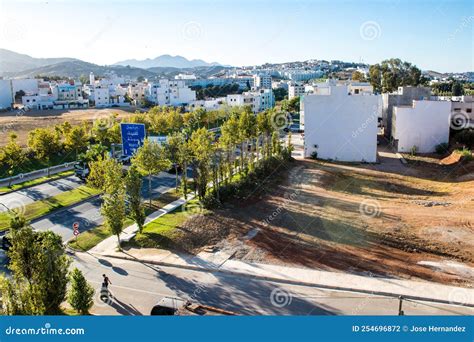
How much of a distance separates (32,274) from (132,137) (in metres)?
17.9

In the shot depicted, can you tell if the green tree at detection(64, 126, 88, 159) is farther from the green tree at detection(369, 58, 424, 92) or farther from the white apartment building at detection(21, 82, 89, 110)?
the white apartment building at detection(21, 82, 89, 110)

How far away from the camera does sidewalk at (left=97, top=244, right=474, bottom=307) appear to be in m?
15.4

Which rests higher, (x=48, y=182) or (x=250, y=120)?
(x=250, y=120)

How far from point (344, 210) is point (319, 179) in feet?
27.0

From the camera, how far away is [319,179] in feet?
108

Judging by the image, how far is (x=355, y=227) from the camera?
22.2 meters

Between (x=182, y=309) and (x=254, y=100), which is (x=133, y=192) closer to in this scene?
(x=182, y=309)

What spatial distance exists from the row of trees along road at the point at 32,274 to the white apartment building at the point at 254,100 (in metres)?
64.9

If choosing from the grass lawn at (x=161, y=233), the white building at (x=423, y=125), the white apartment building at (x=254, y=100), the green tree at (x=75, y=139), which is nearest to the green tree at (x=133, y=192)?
the grass lawn at (x=161, y=233)

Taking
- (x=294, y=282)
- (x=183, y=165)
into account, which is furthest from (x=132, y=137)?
(x=294, y=282)

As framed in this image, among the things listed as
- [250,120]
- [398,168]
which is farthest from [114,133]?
[398,168]

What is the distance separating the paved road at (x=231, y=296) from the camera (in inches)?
570

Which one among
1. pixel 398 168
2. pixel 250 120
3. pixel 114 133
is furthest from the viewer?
pixel 114 133
